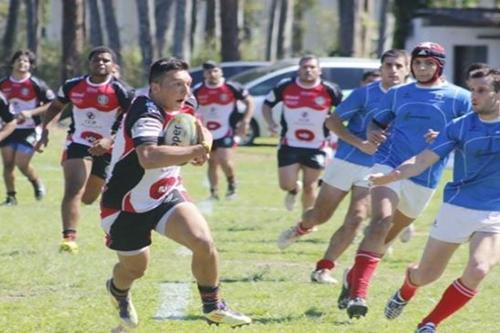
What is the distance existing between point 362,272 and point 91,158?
4.23m

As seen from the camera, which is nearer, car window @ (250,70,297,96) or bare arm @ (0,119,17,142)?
bare arm @ (0,119,17,142)

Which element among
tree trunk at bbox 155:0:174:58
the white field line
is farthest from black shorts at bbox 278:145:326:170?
tree trunk at bbox 155:0:174:58

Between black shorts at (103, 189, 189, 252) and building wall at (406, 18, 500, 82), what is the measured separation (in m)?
27.3

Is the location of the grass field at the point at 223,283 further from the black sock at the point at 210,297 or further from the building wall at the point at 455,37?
the building wall at the point at 455,37

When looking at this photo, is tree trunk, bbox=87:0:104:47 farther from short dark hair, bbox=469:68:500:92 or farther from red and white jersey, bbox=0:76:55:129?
short dark hair, bbox=469:68:500:92

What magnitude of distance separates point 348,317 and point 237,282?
1847 mm

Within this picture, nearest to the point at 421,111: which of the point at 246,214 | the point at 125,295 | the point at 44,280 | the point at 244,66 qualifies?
the point at 125,295

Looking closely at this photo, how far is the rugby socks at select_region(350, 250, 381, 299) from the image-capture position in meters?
9.20

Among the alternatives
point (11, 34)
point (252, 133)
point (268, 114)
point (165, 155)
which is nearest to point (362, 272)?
point (165, 155)

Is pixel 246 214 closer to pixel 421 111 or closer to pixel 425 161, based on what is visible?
pixel 421 111

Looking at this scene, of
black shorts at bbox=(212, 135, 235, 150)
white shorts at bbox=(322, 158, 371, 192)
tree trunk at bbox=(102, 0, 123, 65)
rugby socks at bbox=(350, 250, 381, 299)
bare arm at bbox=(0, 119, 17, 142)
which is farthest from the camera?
tree trunk at bbox=(102, 0, 123, 65)

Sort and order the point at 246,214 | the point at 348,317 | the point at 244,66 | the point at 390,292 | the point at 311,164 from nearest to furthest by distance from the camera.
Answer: the point at 348,317 → the point at 390,292 → the point at 311,164 → the point at 246,214 → the point at 244,66

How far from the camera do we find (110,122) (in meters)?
12.8

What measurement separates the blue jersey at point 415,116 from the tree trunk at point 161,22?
30168 mm
